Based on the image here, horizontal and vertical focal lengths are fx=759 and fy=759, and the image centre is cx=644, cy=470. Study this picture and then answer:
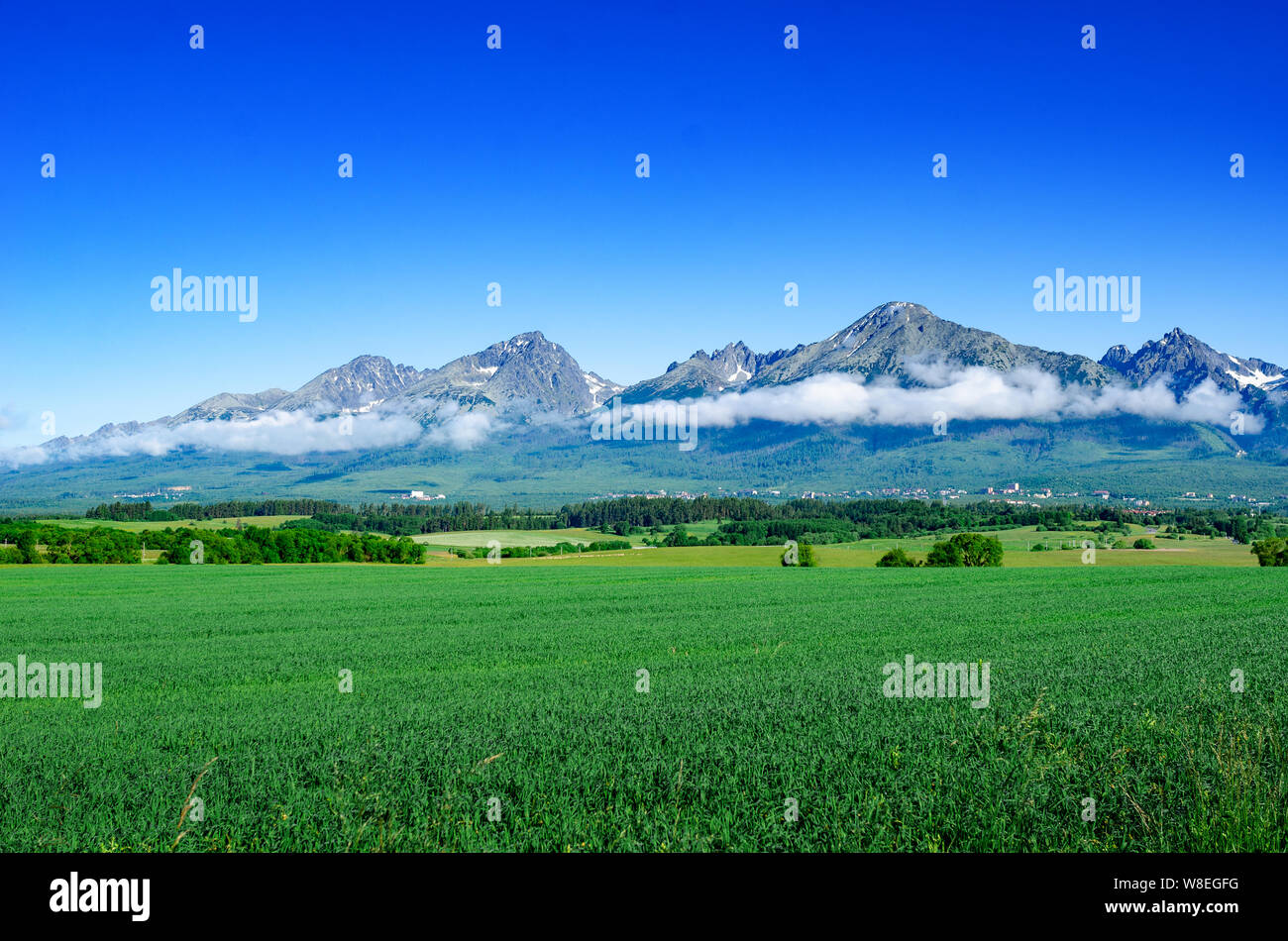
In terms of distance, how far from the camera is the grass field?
810 centimetres

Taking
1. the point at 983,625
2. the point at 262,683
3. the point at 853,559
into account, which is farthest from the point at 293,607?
the point at 853,559

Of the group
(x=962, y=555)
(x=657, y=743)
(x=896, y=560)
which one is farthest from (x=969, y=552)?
(x=657, y=743)

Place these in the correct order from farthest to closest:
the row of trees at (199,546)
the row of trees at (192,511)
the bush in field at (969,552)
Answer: the row of trees at (192,511) → the bush in field at (969,552) → the row of trees at (199,546)

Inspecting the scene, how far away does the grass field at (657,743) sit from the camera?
8.10m

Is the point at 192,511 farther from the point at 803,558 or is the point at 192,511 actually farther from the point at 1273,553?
the point at 1273,553

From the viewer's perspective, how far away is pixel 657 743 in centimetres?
1100

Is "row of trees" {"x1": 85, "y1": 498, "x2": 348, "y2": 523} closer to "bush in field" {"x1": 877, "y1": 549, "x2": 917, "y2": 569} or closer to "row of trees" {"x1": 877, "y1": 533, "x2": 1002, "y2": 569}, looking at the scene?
"bush in field" {"x1": 877, "y1": 549, "x2": 917, "y2": 569}

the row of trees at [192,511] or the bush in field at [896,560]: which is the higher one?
the row of trees at [192,511]

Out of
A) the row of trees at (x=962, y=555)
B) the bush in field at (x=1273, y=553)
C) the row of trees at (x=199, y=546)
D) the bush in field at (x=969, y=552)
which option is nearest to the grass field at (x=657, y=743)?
the row of trees at (x=962, y=555)

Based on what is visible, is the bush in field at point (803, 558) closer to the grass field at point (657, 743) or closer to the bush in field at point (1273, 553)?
the bush in field at point (1273, 553)

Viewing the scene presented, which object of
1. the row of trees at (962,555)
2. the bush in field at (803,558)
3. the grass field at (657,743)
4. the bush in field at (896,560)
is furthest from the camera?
the bush in field at (803,558)

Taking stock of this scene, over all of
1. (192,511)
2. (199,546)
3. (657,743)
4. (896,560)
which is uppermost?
(657,743)

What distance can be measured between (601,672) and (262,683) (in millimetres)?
8601
